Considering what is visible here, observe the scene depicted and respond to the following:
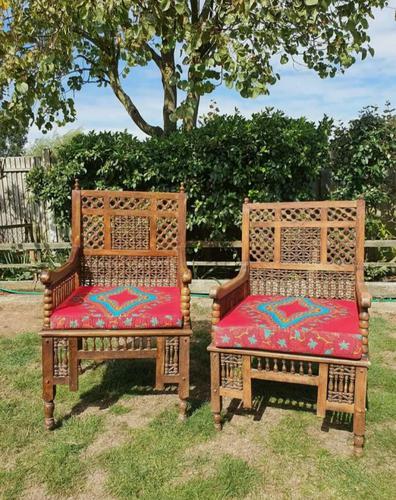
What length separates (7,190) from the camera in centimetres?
804

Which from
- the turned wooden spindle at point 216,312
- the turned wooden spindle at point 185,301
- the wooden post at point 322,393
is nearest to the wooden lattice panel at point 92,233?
the turned wooden spindle at point 185,301

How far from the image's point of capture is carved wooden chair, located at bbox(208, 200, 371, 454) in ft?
7.80

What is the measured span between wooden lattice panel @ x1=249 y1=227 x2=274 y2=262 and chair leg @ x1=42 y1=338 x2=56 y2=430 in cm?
163

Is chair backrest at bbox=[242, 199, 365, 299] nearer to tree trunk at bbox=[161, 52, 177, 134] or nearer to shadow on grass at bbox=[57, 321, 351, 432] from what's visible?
shadow on grass at bbox=[57, 321, 351, 432]

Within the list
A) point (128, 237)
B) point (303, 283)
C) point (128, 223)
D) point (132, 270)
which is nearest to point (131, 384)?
point (132, 270)

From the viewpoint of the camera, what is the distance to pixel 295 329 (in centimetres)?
245

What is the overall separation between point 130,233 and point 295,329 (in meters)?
1.63

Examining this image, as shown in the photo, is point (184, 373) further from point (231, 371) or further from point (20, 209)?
point (20, 209)

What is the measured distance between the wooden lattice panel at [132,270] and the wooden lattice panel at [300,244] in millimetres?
894

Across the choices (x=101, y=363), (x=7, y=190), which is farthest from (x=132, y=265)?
(x=7, y=190)

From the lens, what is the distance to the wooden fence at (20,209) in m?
7.65

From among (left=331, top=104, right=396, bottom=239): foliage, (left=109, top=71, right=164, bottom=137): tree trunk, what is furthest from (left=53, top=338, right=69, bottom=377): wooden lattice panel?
(left=109, top=71, right=164, bottom=137): tree trunk

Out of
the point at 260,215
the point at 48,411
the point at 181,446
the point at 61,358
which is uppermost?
the point at 260,215

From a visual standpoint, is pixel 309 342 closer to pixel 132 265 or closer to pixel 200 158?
pixel 132 265
